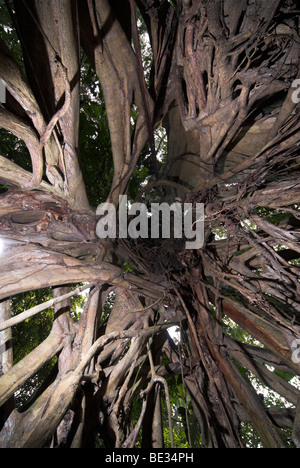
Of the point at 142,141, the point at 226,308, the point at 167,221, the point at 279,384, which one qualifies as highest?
the point at 142,141

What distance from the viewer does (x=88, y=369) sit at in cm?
166

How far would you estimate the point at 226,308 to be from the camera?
2.20 m

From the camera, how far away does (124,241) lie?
2.44 meters

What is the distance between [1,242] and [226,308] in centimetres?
193

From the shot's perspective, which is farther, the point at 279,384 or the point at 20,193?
the point at 279,384

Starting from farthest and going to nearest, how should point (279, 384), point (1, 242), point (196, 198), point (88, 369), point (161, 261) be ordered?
point (161, 261) → point (196, 198) → point (279, 384) → point (1, 242) → point (88, 369)

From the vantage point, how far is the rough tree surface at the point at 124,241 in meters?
1.50

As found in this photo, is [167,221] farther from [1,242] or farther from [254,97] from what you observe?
[1,242]

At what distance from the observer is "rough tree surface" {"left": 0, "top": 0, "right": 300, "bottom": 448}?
1.50 metres

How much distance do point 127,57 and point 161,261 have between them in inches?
69.2

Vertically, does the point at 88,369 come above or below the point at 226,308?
below
